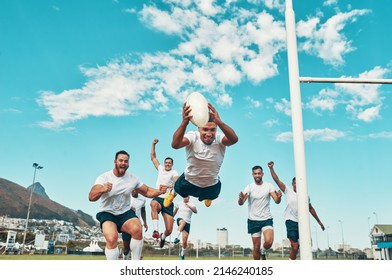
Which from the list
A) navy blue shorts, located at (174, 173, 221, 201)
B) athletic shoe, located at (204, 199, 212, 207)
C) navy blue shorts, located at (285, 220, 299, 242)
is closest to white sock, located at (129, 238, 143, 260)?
navy blue shorts, located at (174, 173, 221, 201)

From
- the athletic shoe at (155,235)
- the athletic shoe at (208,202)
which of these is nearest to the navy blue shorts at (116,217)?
the athletic shoe at (208,202)

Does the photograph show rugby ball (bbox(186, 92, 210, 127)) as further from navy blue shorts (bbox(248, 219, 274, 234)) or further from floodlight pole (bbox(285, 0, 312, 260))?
navy blue shorts (bbox(248, 219, 274, 234))

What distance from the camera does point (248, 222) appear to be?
884 cm

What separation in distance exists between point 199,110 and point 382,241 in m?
24.0

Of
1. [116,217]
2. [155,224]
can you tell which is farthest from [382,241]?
[116,217]

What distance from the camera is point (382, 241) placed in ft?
80.6

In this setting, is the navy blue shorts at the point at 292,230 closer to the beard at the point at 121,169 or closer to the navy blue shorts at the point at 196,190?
the navy blue shorts at the point at 196,190

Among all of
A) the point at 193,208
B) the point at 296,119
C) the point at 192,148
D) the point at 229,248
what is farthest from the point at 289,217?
the point at 229,248

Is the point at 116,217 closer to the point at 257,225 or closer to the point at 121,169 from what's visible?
the point at 121,169

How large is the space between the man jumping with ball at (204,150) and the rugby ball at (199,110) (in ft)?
0.26

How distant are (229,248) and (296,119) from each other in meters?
13.2

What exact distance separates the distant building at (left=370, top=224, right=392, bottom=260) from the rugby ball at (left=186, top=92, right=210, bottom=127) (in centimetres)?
2122
